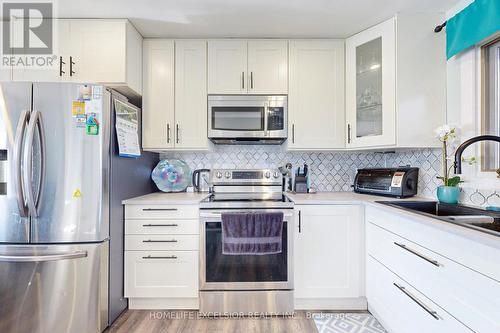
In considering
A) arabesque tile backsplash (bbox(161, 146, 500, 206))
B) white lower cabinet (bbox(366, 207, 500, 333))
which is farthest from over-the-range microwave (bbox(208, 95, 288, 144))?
white lower cabinet (bbox(366, 207, 500, 333))

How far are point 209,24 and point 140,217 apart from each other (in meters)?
1.64

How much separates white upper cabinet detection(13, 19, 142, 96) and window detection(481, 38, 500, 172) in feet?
8.37

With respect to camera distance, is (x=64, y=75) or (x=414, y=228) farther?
(x=64, y=75)

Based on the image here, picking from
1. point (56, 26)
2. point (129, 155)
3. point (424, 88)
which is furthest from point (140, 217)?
point (424, 88)

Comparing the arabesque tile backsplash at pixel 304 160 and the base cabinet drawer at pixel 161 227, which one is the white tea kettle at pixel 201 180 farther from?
the base cabinet drawer at pixel 161 227

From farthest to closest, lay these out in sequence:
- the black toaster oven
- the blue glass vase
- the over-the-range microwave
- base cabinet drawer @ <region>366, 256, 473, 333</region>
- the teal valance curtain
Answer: the over-the-range microwave → the black toaster oven → the blue glass vase → the teal valance curtain → base cabinet drawer @ <region>366, 256, 473, 333</region>

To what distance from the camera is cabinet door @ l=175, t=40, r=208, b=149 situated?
7.11 ft

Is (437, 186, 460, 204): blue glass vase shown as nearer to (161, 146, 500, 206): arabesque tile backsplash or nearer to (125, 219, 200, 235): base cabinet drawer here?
(161, 146, 500, 206): arabesque tile backsplash

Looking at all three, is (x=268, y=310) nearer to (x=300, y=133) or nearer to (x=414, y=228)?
(x=414, y=228)

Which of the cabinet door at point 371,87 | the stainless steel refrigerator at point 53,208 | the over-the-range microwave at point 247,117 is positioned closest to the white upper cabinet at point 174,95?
the over-the-range microwave at point 247,117

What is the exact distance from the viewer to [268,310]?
72.5 inches

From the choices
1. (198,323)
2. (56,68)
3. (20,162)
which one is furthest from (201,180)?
(56,68)

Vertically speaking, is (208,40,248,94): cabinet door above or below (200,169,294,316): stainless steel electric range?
above

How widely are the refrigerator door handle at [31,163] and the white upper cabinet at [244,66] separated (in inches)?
48.8
